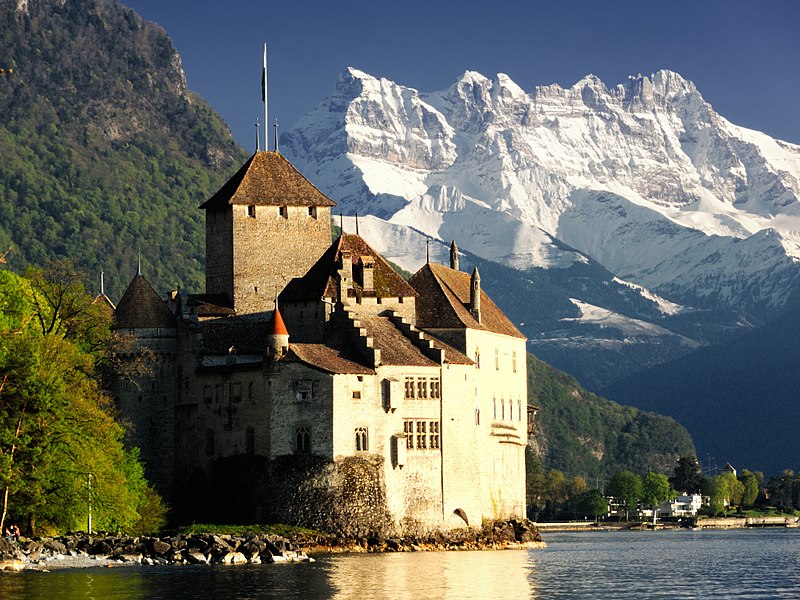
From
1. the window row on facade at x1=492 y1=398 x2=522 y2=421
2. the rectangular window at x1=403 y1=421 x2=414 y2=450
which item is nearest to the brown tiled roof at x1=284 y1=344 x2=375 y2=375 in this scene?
the rectangular window at x1=403 y1=421 x2=414 y2=450

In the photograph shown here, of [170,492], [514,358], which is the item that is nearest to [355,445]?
[170,492]

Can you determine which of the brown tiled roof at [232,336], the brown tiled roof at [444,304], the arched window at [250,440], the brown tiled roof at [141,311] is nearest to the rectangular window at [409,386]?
the brown tiled roof at [444,304]

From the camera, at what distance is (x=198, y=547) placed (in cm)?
11369

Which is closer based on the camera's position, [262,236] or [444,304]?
[444,304]

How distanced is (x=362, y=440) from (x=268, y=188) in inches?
966

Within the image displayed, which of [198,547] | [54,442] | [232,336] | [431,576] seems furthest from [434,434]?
[54,442]

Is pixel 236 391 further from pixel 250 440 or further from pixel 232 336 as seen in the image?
pixel 232 336

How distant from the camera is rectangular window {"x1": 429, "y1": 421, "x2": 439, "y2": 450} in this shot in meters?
128

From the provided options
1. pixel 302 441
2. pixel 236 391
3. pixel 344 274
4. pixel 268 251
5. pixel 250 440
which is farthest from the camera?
pixel 268 251

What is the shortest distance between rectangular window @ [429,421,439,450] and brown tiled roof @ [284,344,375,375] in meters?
6.37

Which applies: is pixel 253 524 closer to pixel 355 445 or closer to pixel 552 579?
pixel 355 445

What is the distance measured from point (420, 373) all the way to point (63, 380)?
1064 inches

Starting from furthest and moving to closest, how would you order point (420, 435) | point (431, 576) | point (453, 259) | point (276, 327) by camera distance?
point (453, 259) < point (420, 435) < point (276, 327) < point (431, 576)

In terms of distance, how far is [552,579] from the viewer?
354ft
